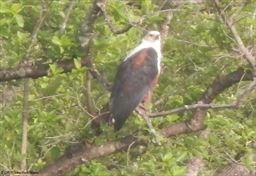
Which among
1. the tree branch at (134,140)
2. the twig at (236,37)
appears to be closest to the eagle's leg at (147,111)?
the tree branch at (134,140)

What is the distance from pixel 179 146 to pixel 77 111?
0.97 meters

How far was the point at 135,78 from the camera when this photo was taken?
509 cm

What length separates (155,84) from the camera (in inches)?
209

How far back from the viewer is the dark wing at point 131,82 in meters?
4.77

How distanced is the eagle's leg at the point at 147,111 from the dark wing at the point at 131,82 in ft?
0.25

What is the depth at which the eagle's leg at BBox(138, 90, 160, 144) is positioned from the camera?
15.1 ft

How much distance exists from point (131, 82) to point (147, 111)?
282mm

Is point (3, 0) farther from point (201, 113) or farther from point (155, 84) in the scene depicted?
point (201, 113)

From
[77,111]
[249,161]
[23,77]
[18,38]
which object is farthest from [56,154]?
[249,161]

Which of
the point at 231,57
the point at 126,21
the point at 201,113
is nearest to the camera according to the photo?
the point at 126,21

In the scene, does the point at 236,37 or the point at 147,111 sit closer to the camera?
the point at 236,37

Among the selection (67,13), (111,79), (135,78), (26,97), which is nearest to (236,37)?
(135,78)

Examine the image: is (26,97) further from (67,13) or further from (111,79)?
(67,13)

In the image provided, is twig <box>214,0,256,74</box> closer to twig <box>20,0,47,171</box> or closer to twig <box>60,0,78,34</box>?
twig <box>60,0,78,34</box>
